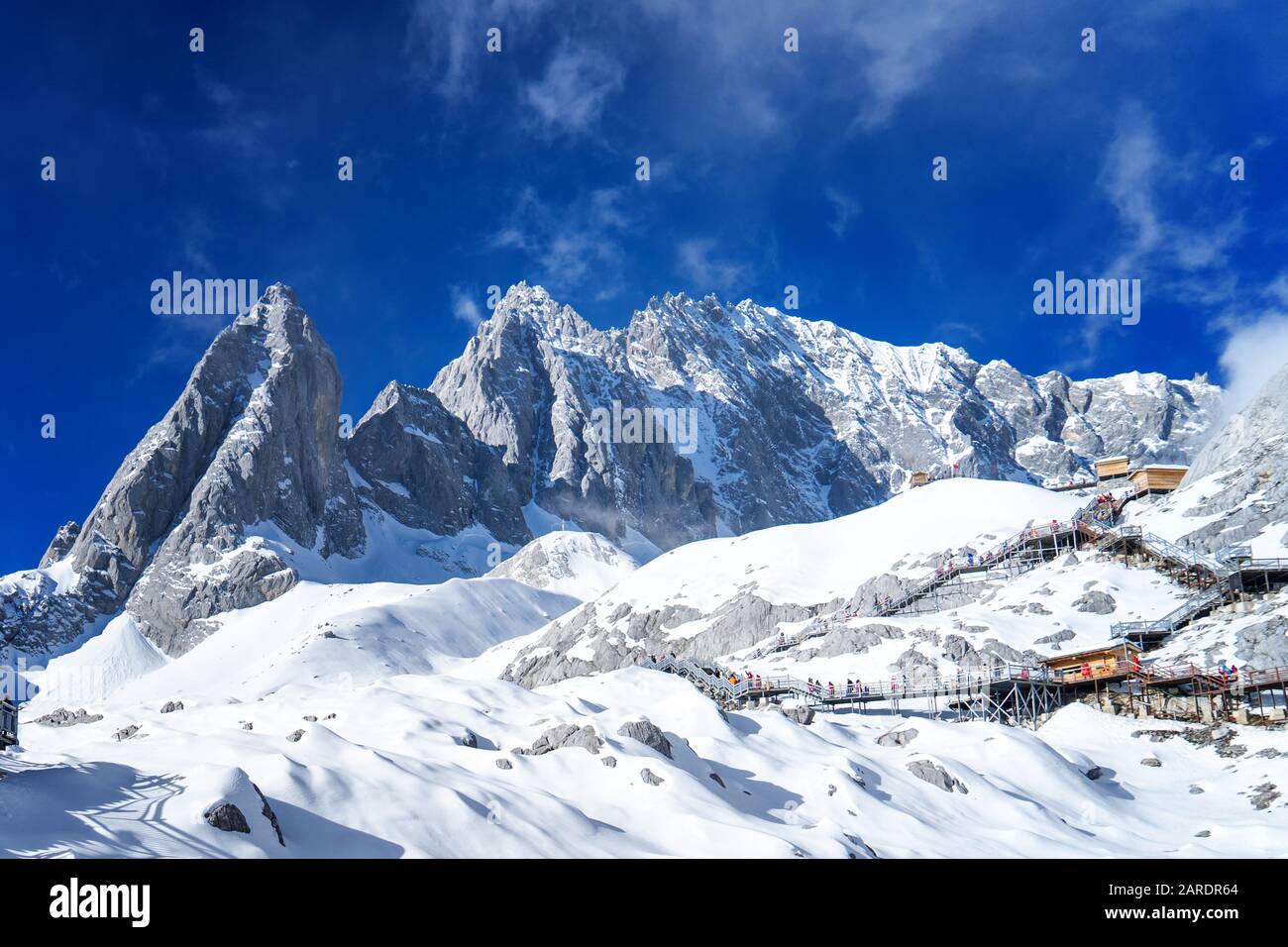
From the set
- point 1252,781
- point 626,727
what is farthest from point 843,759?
point 1252,781

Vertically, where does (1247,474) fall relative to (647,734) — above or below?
above

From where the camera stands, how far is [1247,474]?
303ft

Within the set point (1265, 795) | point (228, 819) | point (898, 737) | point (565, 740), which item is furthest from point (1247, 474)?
point (228, 819)

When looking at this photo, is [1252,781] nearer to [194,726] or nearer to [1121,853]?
[1121,853]

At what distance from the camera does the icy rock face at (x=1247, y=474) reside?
279ft

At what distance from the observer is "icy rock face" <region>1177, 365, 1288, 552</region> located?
85.2 m

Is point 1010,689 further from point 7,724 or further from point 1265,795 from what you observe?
point 7,724

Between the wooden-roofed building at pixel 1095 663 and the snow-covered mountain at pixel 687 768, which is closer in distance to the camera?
the snow-covered mountain at pixel 687 768

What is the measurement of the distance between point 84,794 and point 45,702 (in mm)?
182248

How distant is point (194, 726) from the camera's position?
4653cm

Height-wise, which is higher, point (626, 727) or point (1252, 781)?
point (626, 727)

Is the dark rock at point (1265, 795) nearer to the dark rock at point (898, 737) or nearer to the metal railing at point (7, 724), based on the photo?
the dark rock at point (898, 737)

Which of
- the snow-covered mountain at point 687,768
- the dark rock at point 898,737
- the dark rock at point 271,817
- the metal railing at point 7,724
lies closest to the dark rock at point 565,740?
the snow-covered mountain at point 687,768
